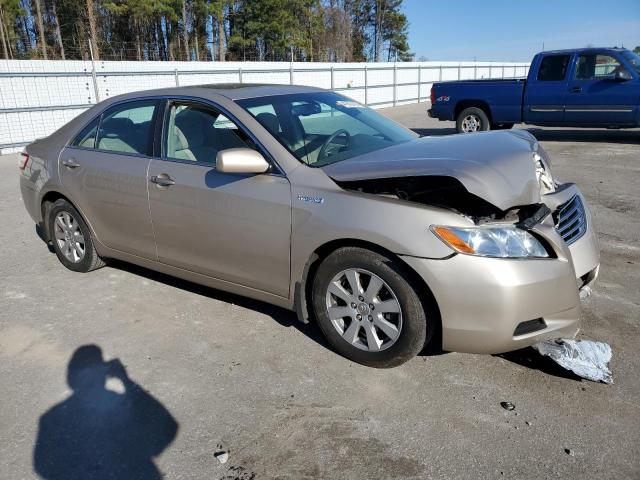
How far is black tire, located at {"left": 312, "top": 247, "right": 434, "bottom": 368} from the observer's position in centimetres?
294

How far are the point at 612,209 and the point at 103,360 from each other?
5977 millimetres

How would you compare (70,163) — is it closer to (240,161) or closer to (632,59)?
(240,161)

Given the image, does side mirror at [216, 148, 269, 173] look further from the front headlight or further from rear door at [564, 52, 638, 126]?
rear door at [564, 52, 638, 126]

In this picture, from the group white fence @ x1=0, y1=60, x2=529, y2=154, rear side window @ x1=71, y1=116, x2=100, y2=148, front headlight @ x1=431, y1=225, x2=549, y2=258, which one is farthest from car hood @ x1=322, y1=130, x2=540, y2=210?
white fence @ x1=0, y1=60, x2=529, y2=154

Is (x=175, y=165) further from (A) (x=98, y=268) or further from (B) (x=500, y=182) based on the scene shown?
(B) (x=500, y=182)

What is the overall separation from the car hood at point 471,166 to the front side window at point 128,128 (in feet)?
5.34

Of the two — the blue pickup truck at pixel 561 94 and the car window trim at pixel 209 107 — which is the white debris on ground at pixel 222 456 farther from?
the blue pickup truck at pixel 561 94

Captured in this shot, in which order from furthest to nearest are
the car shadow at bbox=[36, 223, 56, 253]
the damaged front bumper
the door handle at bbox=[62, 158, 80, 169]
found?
the car shadow at bbox=[36, 223, 56, 253]
the door handle at bbox=[62, 158, 80, 169]
the damaged front bumper

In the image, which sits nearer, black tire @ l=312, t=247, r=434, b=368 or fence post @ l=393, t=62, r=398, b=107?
black tire @ l=312, t=247, r=434, b=368

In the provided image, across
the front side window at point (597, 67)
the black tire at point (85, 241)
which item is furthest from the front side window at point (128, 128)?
the front side window at point (597, 67)

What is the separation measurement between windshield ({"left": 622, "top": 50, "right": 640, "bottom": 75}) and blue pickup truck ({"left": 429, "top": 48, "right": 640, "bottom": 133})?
0.07ft

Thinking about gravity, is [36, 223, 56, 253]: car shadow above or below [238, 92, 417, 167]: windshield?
below

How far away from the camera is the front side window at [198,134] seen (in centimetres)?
371

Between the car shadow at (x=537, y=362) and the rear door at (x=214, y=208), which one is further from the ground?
the rear door at (x=214, y=208)
